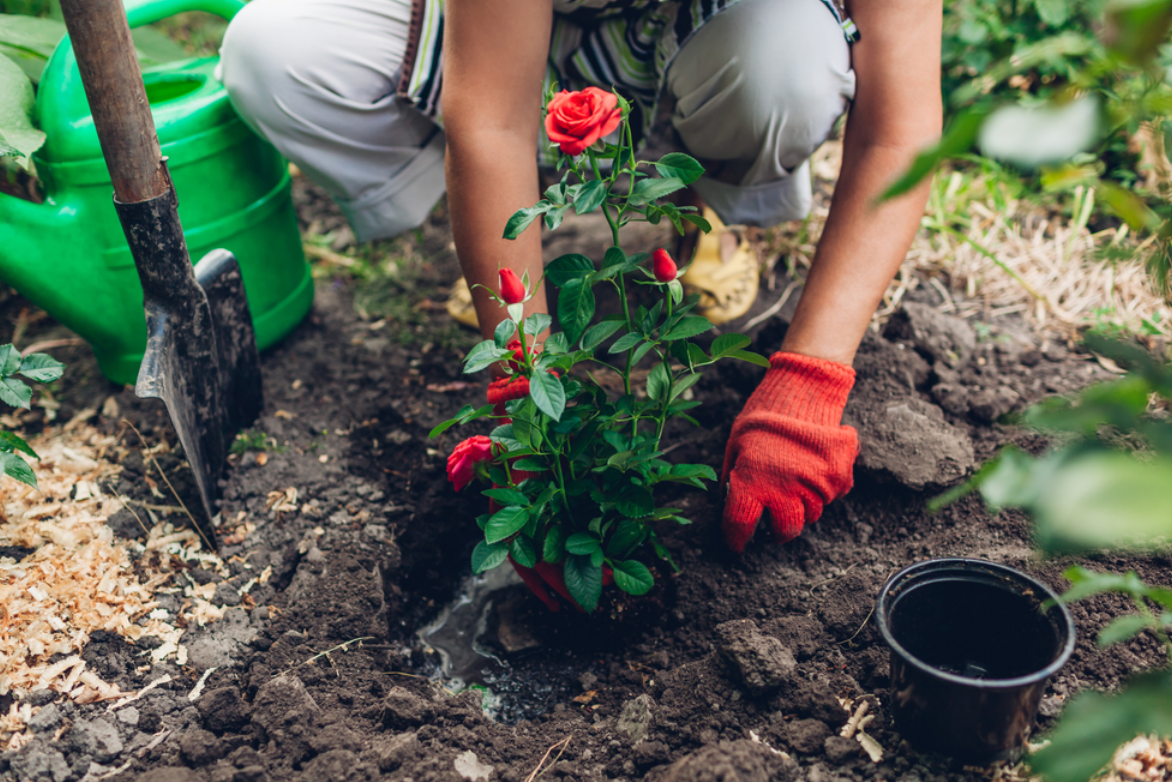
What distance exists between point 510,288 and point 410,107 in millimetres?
1194

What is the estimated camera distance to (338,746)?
124 cm

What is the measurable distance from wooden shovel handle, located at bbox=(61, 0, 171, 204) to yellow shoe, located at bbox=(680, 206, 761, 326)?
1.34 m

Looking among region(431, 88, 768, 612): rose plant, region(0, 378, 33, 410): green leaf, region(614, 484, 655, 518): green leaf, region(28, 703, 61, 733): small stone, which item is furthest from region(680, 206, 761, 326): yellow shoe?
region(28, 703, 61, 733): small stone

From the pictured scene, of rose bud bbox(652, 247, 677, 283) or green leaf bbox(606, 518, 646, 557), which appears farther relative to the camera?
green leaf bbox(606, 518, 646, 557)

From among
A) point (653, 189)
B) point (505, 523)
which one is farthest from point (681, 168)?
point (505, 523)

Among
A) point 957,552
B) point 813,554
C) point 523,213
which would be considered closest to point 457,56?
point 523,213

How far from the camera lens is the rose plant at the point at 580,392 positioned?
3.60 feet

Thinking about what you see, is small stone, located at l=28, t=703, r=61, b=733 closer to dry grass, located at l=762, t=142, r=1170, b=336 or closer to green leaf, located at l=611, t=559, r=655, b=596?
green leaf, located at l=611, t=559, r=655, b=596

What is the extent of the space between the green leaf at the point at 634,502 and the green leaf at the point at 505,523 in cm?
16

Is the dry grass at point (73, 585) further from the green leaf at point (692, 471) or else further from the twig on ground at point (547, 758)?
the green leaf at point (692, 471)

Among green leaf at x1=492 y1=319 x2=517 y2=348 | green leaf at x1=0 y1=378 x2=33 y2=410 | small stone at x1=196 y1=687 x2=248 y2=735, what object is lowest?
small stone at x1=196 y1=687 x2=248 y2=735

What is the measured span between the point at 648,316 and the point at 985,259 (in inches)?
62.1

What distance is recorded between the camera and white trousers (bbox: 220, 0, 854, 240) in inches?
67.5

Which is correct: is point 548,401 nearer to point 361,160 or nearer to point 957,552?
point 957,552
